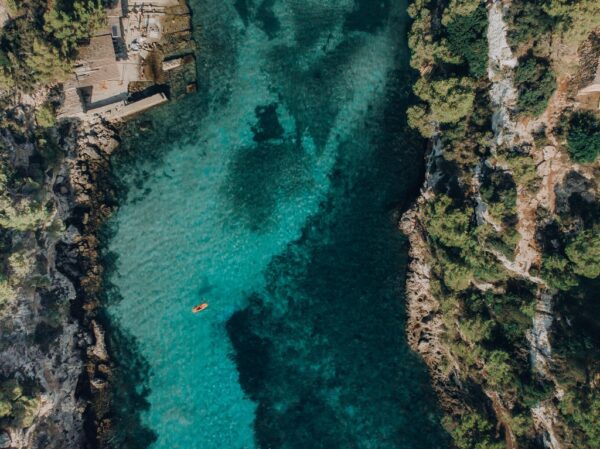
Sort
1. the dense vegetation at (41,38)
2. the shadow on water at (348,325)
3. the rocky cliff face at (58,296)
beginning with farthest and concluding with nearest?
the shadow on water at (348,325) < the dense vegetation at (41,38) < the rocky cliff face at (58,296)

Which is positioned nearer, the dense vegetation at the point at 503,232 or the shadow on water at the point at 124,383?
the dense vegetation at the point at 503,232

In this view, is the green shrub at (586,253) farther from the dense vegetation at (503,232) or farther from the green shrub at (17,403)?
the green shrub at (17,403)

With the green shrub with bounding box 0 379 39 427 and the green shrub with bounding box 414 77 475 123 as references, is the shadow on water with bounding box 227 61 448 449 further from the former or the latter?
the green shrub with bounding box 0 379 39 427

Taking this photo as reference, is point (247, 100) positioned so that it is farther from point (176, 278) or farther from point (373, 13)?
point (176, 278)

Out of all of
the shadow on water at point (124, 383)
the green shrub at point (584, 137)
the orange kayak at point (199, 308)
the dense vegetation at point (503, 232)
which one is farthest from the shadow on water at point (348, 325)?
the green shrub at point (584, 137)

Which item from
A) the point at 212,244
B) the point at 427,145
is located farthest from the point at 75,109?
the point at 427,145
